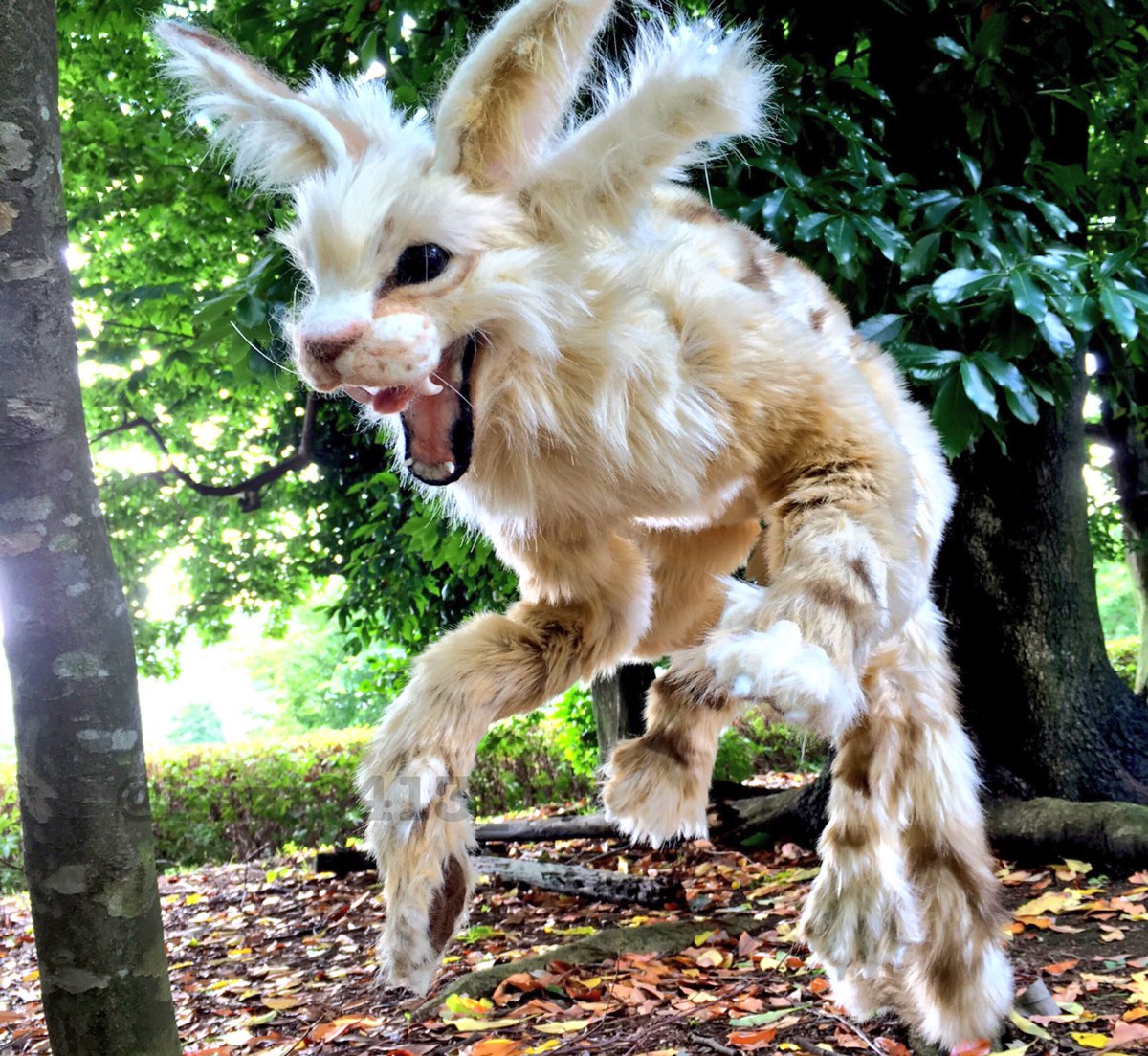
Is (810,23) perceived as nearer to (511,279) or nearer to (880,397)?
(880,397)

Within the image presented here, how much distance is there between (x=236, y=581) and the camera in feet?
42.0

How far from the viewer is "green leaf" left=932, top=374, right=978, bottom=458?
3.12 m

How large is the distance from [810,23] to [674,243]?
2174mm

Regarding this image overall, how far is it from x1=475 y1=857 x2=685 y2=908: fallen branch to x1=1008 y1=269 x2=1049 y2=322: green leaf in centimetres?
421

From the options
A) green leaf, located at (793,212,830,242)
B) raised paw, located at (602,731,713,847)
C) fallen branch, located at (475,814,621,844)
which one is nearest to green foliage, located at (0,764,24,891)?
fallen branch, located at (475,814,621,844)

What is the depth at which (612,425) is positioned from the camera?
80.6 inches

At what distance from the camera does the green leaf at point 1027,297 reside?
3.11 m

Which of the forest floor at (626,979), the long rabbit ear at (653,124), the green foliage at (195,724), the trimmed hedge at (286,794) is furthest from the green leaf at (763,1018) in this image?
the green foliage at (195,724)

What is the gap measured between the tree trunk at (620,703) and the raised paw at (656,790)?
13.1ft

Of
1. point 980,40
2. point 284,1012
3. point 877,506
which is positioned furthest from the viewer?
point 284,1012

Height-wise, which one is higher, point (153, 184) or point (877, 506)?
point (153, 184)

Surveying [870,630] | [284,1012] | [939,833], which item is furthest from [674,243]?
[284,1012]

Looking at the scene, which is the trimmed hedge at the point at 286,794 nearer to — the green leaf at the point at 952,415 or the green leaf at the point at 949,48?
the green leaf at the point at 949,48

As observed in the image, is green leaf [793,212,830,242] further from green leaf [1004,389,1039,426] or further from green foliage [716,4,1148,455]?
green leaf [1004,389,1039,426]
